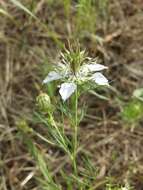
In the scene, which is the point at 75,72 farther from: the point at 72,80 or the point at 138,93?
the point at 138,93

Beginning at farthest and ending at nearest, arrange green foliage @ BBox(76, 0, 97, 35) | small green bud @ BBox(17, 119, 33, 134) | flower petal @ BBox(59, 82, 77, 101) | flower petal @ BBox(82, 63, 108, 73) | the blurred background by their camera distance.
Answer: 1. green foliage @ BBox(76, 0, 97, 35)
2. the blurred background
3. small green bud @ BBox(17, 119, 33, 134)
4. flower petal @ BBox(82, 63, 108, 73)
5. flower petal @ BBox(59, 82, 77, 101)

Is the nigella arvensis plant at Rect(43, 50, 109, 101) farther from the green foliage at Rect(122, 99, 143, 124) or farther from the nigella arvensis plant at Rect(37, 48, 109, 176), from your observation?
the green foliage at Rect(122, 99, 143, 124)

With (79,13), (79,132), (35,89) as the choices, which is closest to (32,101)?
(35,89)

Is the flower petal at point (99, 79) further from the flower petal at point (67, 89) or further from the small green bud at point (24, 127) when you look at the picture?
the small green bud at point (24, 127)

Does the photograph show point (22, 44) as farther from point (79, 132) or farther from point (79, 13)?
point (79, 132)

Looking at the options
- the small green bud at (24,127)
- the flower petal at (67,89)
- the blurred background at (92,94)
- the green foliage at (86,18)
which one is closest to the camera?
the flower petal at (67,89)

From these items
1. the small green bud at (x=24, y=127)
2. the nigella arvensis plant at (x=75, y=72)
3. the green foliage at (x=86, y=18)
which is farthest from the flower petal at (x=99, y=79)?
the green foliage at (x=86, y=18)

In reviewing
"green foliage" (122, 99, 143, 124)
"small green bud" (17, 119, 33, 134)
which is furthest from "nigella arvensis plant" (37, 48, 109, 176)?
"green foliage" (122, 99, 143, 124)

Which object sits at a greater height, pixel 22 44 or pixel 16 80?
pixel 22 44
